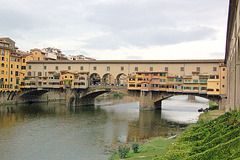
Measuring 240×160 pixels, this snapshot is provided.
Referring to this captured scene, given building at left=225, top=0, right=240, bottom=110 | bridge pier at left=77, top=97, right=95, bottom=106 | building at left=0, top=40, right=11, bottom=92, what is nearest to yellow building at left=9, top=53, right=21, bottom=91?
building at left=0, top=40, right=11, bottom=92

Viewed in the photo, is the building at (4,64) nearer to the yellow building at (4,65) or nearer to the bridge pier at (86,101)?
the yellow building at (4,65)

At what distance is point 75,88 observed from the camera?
52.3 meters

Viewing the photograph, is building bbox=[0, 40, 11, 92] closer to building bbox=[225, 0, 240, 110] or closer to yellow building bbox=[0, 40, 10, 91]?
yellow building bbox=[0, 40, 10, 91]

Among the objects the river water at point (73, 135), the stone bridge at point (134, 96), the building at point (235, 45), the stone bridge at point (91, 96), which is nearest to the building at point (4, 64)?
the stone bridge at point (91, 96)

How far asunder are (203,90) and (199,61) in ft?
21.9

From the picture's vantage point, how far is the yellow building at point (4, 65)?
51656mm

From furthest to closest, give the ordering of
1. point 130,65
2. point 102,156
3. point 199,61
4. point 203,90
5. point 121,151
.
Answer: point 130,65
point 199,61
point 203,90
point 102,156
point 121,151

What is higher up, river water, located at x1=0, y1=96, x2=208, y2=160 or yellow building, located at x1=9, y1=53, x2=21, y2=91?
yellow building, located at x1=9, y1=53, x2=21, y2=91

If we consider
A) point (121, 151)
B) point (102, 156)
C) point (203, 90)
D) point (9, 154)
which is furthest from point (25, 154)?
point (203, 90)

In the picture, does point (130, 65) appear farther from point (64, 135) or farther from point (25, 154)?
point (25, 154)

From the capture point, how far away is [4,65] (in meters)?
52.4

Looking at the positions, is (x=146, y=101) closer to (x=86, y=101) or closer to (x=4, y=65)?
(x=86, y=101)

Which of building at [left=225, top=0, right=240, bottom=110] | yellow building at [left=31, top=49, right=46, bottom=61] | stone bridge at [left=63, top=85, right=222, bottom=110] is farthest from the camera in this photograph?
yellow building at [left=31, top=49, right=46, bottom=61]

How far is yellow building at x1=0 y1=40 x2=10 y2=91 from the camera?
51.7 metres
